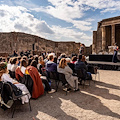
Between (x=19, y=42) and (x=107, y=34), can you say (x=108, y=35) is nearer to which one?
(x=107, y=34)

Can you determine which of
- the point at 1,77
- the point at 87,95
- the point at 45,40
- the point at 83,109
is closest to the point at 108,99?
the point at 87,95

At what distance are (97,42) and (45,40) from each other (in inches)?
502

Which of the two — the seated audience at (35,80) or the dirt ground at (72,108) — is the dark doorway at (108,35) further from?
the seated audience at (35,80)

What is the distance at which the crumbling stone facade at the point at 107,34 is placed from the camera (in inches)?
934

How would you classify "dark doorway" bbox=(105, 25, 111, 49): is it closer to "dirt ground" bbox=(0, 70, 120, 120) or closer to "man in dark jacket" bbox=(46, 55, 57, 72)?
"man in dark jacket" bbox=(46, 55, 57, 72)

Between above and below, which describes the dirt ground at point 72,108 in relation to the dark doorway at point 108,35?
below

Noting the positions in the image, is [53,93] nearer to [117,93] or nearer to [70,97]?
[70,97]

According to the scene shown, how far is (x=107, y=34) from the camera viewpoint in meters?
26.5

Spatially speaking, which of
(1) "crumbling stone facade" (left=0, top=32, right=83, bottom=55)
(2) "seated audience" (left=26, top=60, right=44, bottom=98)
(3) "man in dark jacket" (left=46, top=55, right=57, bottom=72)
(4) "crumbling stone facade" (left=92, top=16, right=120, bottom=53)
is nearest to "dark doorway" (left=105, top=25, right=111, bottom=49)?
(4) "crumbling stone facade" (left=92, top=16, right=120, bottom=53)

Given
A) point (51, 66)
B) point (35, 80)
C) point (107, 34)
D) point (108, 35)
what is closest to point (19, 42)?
point (107, 34)

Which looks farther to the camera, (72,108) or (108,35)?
(108,35)

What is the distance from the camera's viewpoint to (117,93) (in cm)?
490

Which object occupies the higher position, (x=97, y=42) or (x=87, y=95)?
(x=97, y=42)

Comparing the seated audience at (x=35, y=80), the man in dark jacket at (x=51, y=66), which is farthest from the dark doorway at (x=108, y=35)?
the seated audience at (x=35, y=80)
